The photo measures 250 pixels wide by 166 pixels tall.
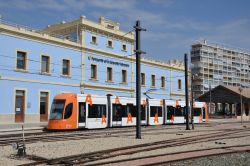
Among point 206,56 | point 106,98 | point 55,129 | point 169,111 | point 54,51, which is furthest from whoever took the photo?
point 206,56

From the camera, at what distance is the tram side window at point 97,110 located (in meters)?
29.2

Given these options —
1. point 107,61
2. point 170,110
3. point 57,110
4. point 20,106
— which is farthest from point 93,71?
point 57,110

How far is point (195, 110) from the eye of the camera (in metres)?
42.8

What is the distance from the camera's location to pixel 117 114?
3203 centimetres

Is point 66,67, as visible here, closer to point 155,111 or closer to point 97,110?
point 155,111

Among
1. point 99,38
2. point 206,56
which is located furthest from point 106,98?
point 206,56

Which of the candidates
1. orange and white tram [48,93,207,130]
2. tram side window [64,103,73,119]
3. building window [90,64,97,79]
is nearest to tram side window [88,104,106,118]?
orange and white tram [48,93,207,130]

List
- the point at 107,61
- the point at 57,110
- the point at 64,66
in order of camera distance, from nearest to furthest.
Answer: the point at 57,110 < the point at 64,66 < the point at 107,61

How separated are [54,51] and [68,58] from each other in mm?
2204

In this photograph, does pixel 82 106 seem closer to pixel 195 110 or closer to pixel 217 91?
pixel 195 110

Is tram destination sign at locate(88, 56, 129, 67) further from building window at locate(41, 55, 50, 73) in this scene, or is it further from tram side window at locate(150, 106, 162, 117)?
tram side window at locate(150, 106, 162, 117)

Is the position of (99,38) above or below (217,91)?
above

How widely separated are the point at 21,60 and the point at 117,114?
39.7 feet

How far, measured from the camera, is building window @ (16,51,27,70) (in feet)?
123
